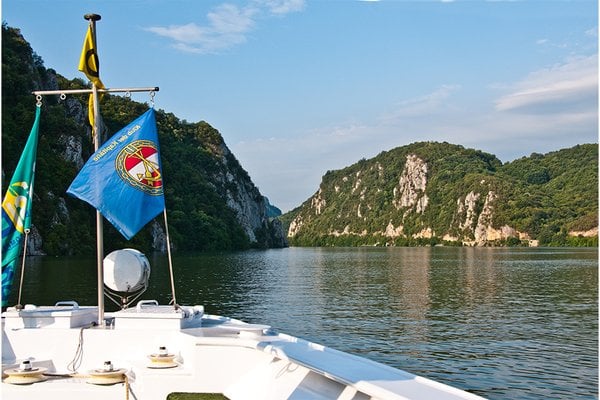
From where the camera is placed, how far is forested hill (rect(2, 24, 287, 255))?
83188mm

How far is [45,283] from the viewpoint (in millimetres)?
44219

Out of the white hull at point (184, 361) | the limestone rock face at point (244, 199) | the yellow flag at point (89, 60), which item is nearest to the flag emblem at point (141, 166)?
the yellow flag at point (89, 60)

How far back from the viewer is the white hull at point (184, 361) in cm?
830

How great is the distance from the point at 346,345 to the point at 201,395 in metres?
15.9

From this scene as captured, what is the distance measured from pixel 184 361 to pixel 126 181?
3.20 m

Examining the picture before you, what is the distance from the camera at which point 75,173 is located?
91.9 metres

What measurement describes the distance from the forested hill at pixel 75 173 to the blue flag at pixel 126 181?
39798 millimetres

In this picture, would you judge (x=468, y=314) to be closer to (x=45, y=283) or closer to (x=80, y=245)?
(x=45, y=283)

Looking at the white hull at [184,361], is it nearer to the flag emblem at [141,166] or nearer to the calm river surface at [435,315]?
the flag emblem at [141,166]

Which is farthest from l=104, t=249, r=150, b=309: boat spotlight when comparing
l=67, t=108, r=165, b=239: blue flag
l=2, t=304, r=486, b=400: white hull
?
l=67, t=108, r=165, b=239: blue flag

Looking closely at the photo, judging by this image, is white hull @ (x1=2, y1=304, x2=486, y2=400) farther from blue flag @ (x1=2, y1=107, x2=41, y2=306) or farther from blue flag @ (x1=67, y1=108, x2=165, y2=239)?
blue flag @ (x1=67, y1=108, x2=165, y2=239)

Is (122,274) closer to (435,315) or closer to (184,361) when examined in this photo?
(184,361)

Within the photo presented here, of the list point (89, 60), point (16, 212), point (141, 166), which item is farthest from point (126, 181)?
point (89, 60)

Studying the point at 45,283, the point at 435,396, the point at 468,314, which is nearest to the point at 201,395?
the point at 435,396
